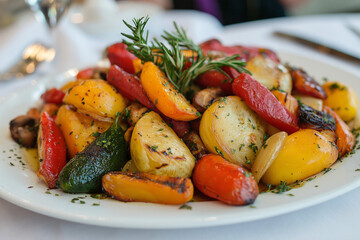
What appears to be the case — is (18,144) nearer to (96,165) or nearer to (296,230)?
(96,165)

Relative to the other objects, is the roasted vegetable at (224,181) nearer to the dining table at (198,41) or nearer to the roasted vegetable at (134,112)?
the dining table at (198,41)

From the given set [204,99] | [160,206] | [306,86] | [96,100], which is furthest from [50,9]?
[160,206]

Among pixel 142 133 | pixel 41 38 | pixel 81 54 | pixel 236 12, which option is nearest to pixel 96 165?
pixel 142 133

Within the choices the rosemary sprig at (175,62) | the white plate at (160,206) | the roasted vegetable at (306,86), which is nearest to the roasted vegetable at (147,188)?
the white plate at (160,206)

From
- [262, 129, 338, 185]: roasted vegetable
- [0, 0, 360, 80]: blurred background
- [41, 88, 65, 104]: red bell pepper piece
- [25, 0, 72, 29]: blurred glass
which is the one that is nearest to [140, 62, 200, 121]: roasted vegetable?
[262, 129, 338, 185]: roasted vegetable

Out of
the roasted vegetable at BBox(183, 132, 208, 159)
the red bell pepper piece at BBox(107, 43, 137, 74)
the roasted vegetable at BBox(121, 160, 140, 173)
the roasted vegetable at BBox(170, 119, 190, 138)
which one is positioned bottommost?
the roasted vegetable at BBox(121, 160, 140, 173)

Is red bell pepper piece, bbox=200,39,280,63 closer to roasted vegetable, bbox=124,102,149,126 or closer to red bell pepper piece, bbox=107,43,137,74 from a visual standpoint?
red bell pepper piece, bbox=107,43,137,74

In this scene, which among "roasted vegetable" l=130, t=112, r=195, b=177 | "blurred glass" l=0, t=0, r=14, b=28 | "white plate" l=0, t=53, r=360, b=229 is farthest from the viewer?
"blurred glass" l=0, t=0, r=14, b=28
